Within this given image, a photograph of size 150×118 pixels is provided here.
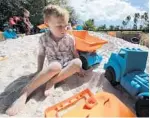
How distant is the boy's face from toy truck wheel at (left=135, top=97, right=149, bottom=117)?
0.71 metres

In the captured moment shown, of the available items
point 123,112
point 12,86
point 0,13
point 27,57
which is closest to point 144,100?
point 123,112

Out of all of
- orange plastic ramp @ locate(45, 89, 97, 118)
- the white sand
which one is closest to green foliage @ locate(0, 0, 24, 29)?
the white sand

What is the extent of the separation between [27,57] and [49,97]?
0.99 meters

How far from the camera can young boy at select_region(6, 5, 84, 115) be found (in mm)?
1647

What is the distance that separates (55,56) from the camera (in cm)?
184

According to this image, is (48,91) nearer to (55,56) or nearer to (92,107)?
(55,56)

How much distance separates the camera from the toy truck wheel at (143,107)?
4.16 feet

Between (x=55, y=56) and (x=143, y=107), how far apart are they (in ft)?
2.50

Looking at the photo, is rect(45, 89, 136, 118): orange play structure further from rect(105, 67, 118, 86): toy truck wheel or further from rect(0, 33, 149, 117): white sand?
rect(105, 67, 118, 86): toy truck wheel

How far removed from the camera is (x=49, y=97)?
1656 mm

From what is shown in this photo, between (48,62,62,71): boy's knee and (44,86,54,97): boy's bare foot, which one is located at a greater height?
(48,62,62,71): boy's knee

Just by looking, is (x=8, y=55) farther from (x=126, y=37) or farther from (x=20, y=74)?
(x=126, y=37)

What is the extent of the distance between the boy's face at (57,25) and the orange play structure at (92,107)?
18.3 inches

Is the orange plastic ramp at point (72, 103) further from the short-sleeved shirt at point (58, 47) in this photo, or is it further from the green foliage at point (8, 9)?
the green foliage at point (8, 9)
